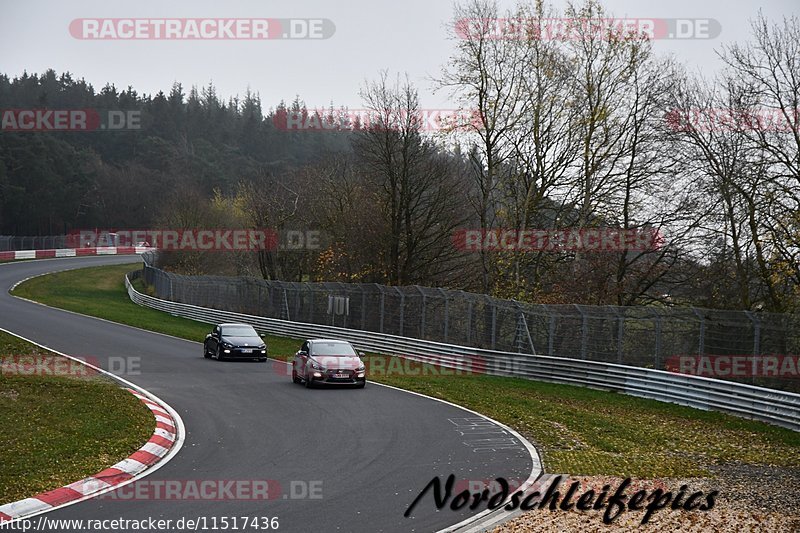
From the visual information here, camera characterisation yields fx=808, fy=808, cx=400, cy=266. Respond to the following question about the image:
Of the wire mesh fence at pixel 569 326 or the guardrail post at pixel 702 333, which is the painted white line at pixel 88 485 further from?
the guardrail post at pixel 702 333

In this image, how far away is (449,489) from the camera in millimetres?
11500

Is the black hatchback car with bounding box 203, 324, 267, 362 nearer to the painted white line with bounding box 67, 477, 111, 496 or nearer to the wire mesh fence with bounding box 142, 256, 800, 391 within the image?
the wire mesh fence with bounding box 142, 256, 800, 391

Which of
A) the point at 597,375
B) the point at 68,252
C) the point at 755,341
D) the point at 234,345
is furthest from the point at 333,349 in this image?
the point at 68,252

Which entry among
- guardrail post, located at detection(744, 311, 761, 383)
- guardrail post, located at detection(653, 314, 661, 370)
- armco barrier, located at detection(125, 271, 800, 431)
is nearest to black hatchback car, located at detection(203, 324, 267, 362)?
armco barrier, located at detection(125, 271, 800, 431)

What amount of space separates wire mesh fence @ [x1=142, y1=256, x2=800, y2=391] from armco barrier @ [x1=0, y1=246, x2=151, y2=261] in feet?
147

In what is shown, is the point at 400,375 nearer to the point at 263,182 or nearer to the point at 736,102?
the point at 736,102

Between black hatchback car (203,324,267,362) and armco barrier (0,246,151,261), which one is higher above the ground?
armco barrier (0,246,151,261)

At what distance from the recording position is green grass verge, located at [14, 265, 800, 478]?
Result: 14219 millimetres

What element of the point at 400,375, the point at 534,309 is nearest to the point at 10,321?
the point at 400,375

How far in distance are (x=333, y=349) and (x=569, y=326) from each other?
25.1 ft

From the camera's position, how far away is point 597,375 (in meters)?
24.8

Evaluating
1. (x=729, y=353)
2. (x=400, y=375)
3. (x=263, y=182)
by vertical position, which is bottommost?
(x=400, y=375)

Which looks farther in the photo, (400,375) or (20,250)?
(20,250)

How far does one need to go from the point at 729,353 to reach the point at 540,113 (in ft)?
61.9
